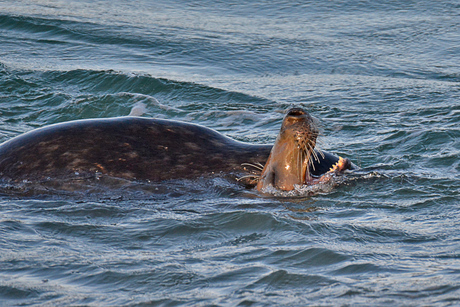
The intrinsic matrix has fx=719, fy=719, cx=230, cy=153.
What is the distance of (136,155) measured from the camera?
5.42m

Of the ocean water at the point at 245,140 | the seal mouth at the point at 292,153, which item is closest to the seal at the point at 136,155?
the seal mouth at the point at 292,153

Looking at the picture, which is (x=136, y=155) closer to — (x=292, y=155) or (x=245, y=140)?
(x=292, y=155)

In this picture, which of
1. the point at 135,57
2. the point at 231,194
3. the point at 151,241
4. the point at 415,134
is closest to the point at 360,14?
the point at 135,57

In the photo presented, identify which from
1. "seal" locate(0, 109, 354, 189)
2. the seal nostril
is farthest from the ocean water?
the seal nostril

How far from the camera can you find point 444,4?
1224 cm

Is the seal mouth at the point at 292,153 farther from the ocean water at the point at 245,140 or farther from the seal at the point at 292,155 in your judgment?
the ocean water at the point at 245,140

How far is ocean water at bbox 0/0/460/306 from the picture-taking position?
369 cm

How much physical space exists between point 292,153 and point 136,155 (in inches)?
46.6

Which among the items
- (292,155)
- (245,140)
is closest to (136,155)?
(292,155)

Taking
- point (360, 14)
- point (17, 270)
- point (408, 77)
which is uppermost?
point (360, 14)

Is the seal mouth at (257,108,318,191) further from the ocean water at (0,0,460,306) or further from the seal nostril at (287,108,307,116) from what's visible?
the ocean water at (0,0,460,306)

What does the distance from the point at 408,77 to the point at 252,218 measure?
204 inches

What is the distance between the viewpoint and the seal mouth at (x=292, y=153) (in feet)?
16.8

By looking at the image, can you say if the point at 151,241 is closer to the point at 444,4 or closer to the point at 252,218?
the point at 252,218
